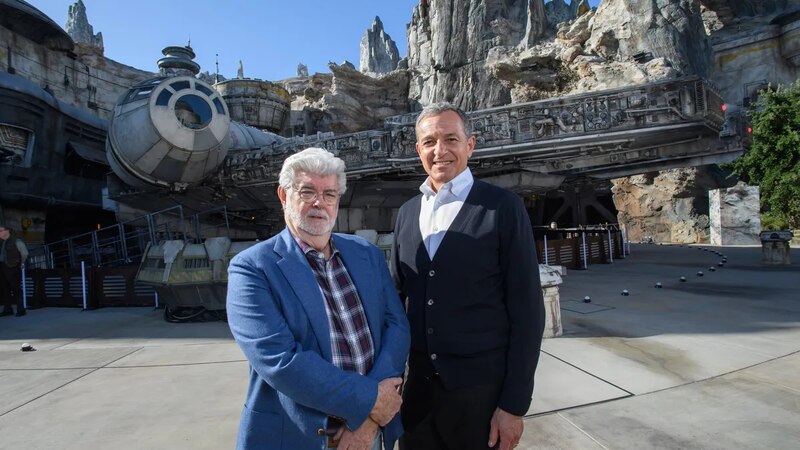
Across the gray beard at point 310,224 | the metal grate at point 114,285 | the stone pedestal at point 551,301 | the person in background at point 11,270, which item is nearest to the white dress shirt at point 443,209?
the gray beard at point 310,224

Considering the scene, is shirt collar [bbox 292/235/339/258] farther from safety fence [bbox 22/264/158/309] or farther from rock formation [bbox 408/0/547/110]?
rock formation [bbox 408/0/547/110]

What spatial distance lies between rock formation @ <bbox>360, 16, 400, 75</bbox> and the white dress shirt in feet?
408

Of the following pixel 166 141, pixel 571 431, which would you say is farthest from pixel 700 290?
pixel 166 141

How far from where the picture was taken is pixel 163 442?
289 cm

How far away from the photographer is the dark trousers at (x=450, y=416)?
1771 millimetres

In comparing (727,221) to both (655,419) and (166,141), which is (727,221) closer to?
(655,419)

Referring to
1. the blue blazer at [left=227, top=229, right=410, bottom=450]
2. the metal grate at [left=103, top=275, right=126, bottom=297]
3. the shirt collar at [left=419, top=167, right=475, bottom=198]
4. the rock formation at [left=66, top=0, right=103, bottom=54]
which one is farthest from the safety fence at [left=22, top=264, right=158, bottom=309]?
the rock formation at [left=66, top=0, right=103, bottom=54]

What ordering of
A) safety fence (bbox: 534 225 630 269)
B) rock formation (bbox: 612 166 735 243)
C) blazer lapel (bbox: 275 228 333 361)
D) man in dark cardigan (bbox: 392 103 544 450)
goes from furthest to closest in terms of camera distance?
rock formation (bbox: 612 166 735 243)
safety fence (bbox: 534 225 630 269)
man in dark cardigan (bbox: 392 103 544 450)
blazer lapel (bbox: 275 228 333 361)

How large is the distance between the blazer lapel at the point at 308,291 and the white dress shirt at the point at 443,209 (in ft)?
1.97

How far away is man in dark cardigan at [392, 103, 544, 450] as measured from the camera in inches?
69.1

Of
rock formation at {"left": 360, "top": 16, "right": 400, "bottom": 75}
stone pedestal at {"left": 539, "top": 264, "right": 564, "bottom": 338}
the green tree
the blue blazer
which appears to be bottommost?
stone pedestal at {"left": 539, "top": 264, "right": 564, "bottom": 338}

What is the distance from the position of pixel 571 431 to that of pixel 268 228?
1451 centimetres

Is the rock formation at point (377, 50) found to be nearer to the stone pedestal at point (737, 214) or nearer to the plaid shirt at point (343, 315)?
the stone pedestal at point (737, 214)

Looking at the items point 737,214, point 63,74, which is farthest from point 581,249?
point 63,74
